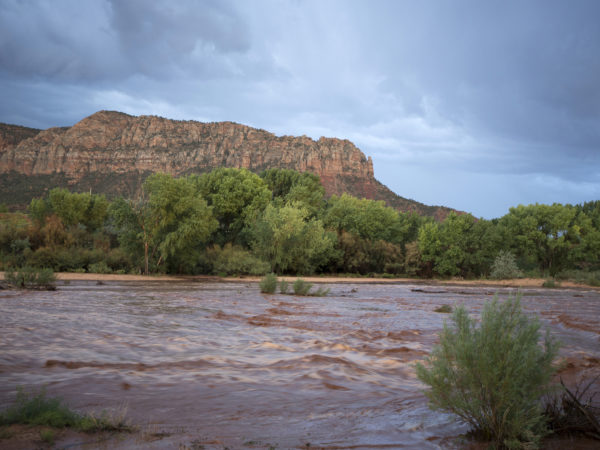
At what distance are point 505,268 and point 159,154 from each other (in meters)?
113

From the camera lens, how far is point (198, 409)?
449 cm

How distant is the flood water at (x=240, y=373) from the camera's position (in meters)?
4.00

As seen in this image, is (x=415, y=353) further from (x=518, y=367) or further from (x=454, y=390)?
(x=518, y=367)

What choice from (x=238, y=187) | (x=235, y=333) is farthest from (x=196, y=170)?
(x=235, y=333)

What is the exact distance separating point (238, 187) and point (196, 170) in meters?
78.8

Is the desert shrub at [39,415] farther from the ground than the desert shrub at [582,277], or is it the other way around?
the desert shrub at [582,277]

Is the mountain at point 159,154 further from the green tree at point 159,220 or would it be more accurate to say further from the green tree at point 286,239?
the green tree at point 159,220

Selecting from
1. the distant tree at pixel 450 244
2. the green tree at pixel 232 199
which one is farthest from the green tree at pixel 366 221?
the green tree at pixel 232 199

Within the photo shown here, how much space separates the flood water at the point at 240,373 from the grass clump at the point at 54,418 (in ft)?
0.98

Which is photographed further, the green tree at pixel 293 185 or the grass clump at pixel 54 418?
the green tree at pixel 293 185

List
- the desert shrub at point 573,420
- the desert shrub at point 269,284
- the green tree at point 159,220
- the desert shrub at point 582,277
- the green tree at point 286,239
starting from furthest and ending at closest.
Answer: the green tree at point 286,239 < the desert shrub at point 582,277 < the green tree at point 159,220 < the desert shrub at point 269,284 < the desert shrub at point 573,420

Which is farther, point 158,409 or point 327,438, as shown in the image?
point 158,409

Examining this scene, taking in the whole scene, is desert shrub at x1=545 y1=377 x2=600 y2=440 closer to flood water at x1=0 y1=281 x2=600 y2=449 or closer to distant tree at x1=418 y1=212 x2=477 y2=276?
flood water at x1=0 y1=281 x2=600 y2=449

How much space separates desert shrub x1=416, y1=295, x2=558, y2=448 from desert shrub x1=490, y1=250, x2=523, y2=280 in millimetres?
45534
